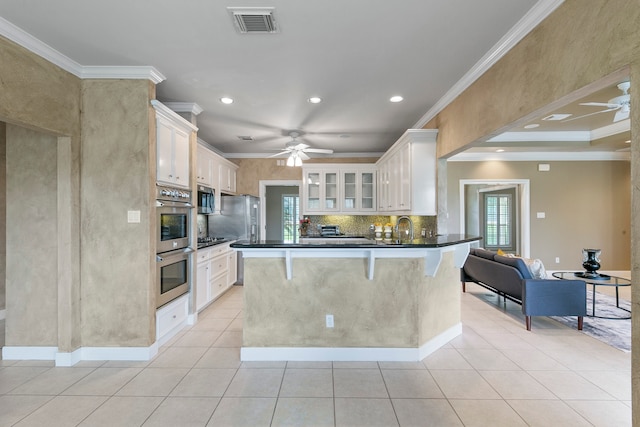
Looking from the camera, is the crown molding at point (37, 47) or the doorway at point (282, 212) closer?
the crown molding at point (37, 47)

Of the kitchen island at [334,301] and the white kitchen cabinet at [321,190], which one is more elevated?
the white kitchen cabinet at [321,190]

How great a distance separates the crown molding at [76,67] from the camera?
2264 mm

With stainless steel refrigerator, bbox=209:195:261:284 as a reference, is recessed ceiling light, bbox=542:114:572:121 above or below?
above

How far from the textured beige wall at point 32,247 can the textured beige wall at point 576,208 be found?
Result: 285 inches

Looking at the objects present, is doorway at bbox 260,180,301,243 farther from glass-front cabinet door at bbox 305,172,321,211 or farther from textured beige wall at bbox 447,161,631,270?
textured beige wall at bbox 447,161,631,270

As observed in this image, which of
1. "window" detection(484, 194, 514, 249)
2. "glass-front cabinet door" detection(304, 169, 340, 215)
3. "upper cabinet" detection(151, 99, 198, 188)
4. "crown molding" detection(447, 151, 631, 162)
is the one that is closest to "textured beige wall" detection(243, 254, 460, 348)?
"upper cabinet" detection(151, 99, 198, 188)

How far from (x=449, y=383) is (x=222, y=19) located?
322 centimetres

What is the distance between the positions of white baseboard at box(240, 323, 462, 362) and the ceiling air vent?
8.73 feet

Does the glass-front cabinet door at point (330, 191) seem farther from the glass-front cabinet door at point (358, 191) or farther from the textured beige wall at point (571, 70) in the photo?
the textured beige wall at point (571, 70)

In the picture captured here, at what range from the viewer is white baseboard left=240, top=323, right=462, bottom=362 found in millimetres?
2779

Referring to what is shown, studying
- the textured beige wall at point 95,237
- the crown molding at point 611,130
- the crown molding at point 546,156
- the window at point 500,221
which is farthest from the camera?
the window at point 500,221

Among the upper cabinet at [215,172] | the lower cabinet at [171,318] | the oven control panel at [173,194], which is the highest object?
the upper cabinet at [215,172]

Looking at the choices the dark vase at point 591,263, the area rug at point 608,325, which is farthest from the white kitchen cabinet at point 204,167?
the dark vase at point 591,263

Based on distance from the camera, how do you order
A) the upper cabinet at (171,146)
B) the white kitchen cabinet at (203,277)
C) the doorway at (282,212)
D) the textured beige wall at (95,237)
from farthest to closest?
1. the doorway at (282,212)
2. the white kitchen cabinet at (203,277)
3. the upper cabinet at (171,146)
4. the textured beige wall at (95,237)
